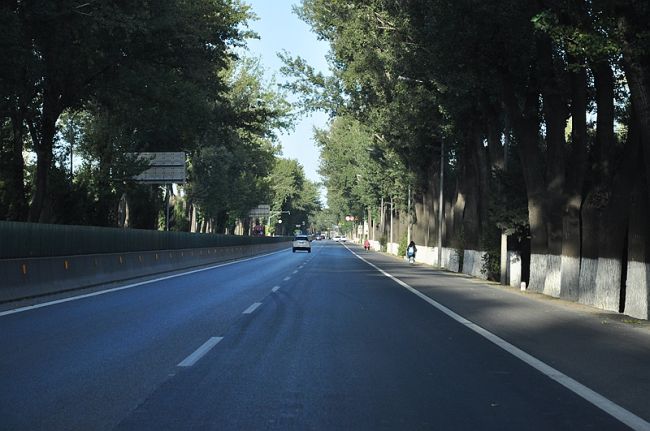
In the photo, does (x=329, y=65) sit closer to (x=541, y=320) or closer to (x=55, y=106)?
(x=55, y=106)

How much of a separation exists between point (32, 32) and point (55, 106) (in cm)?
884

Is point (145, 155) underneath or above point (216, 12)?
underneath

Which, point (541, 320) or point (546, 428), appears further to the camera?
point (541, 320)

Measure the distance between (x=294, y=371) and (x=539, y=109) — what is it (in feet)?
71.5

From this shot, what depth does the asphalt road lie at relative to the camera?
657 centimetres

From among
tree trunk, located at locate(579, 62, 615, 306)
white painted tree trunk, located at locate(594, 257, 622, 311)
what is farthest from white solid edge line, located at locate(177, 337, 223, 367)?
tree trunk, located at locate(579, 62, 615, 306)

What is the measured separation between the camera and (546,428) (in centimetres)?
628

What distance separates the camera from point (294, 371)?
8797 millimetres

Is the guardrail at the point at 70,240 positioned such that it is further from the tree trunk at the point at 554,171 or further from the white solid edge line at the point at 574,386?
the tree trunk at the point at 554,171

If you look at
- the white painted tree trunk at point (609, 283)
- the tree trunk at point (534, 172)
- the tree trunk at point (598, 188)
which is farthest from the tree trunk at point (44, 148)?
the white painted tree trunk at point (609, 283)

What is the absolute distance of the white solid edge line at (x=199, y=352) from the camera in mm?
9242

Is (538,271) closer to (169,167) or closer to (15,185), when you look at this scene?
(15,185)

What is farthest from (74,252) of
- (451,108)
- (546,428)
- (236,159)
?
(236,159)

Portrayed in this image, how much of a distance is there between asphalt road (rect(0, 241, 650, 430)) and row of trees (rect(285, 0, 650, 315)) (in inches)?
155
